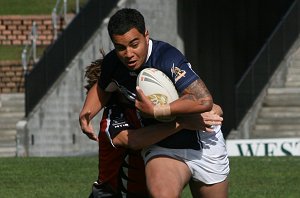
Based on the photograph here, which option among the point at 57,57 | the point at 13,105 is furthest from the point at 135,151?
the point at 13,105

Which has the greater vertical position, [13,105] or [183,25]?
[183,25]

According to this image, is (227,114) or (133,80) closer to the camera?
(133,80)

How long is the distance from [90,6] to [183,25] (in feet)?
9.66

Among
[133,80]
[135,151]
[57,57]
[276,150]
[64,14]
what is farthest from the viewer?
[64,14]

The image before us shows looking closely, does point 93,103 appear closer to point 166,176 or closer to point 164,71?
point 164,71

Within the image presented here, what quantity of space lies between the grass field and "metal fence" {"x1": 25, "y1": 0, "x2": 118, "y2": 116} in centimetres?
1162

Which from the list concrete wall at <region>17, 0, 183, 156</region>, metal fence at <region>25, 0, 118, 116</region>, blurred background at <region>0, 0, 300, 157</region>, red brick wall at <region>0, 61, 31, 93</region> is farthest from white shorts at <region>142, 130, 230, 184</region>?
red brick wall at <region>0, 61, 31, 93</region>

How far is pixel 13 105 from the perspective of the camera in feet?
103

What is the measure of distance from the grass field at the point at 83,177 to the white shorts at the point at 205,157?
172 inches

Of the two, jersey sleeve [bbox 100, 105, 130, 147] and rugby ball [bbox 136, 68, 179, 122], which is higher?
rugby ball [bbox 136, 68, 179, 122]

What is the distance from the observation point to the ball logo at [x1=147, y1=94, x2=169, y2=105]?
8422 mm

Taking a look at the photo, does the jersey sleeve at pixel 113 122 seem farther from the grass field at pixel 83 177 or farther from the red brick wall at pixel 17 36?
the red brick wall at pixel 17 36

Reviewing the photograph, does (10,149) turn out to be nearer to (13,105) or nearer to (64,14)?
(13,105)

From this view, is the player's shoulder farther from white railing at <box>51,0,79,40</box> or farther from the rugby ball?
white railing at <box>51,0,79,40</box>
